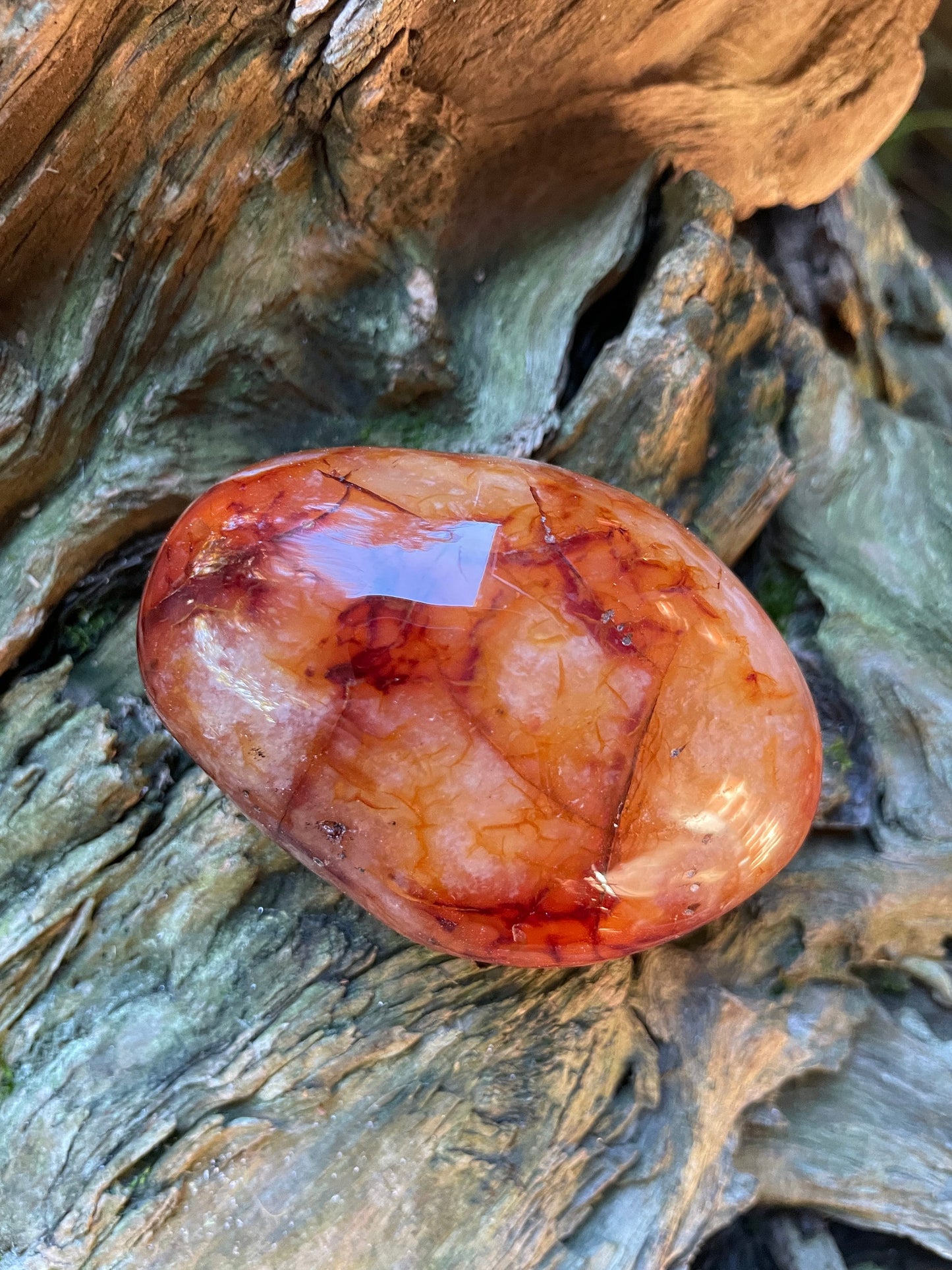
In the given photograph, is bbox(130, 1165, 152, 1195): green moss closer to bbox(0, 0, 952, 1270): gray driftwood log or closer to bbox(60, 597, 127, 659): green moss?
bbox(0, 0, 952, 1270): gray driftwood log

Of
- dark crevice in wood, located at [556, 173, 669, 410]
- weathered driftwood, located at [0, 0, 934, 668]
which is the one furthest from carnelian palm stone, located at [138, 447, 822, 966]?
dark crevice in wood, located at [556, 173, 669, 410]

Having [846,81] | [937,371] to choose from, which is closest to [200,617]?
[846,81]

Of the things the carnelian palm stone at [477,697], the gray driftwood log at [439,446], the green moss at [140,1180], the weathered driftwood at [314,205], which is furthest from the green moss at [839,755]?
the green moss at [140,1180]

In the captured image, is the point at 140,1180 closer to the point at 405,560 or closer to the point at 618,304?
the point at 405,560

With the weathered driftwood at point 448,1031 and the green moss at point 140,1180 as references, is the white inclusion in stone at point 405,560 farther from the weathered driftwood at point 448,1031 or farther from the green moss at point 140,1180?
the green moss at point 140,1180

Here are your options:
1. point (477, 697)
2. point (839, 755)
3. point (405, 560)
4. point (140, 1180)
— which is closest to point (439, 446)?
point (405, 560)

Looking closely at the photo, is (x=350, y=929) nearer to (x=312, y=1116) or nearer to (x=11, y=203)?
(x=312, y=1116)
